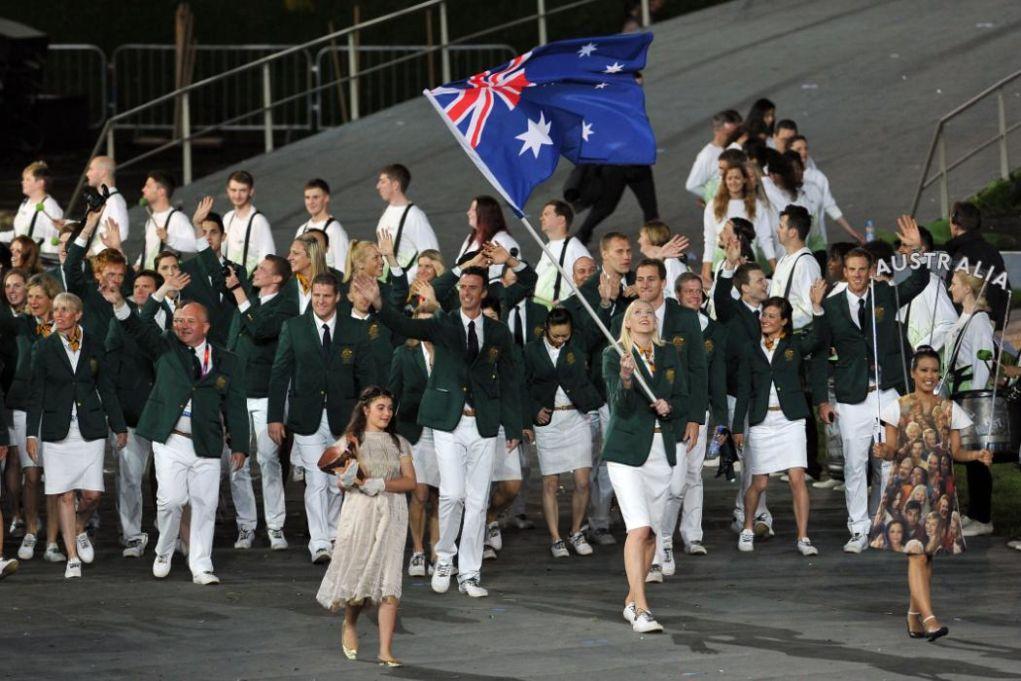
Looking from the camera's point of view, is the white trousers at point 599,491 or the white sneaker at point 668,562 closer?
the white sneaker at point 668,562

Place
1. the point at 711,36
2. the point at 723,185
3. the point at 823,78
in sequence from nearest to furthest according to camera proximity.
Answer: the point at 723,185
the point at 823,78
the point at 711,36

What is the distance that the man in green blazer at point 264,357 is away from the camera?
14.1 meters

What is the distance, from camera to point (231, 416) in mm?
13406

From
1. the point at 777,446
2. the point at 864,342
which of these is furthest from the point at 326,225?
the point at 864,342

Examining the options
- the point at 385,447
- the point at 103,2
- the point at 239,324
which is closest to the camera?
the point at 385,447

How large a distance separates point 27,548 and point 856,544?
5.55 metres

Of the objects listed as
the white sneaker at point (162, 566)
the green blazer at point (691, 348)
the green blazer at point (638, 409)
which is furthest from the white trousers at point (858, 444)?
the white sneaker at point (162, 566)

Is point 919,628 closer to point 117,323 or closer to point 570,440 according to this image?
point 570,440

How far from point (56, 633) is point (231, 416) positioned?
2208mm

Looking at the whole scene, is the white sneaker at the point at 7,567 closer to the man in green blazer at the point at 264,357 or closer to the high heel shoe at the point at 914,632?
the man in green blazer at the point at 264,357

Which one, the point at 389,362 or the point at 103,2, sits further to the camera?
the point at 103,2

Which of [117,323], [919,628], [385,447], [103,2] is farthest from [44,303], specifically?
[103,2]

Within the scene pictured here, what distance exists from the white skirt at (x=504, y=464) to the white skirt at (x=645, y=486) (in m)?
1.52

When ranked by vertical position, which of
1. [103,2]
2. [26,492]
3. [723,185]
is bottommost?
[26,492]
